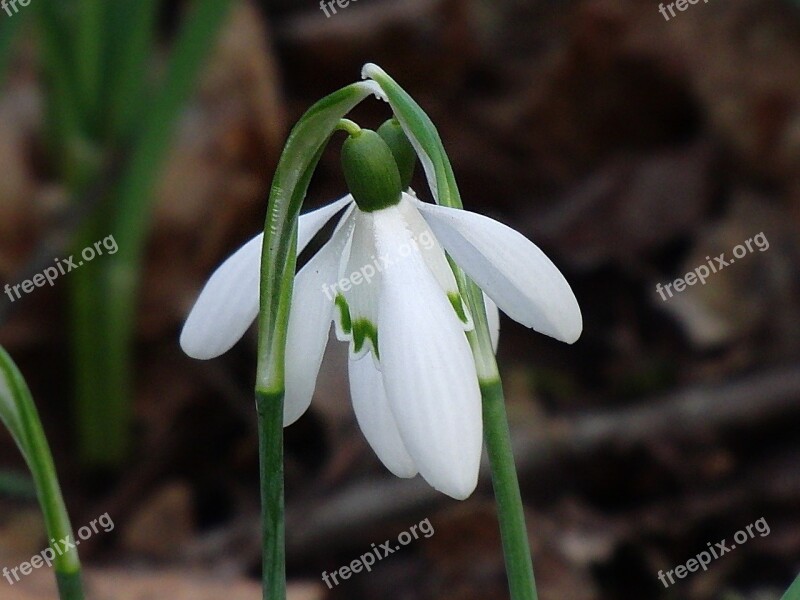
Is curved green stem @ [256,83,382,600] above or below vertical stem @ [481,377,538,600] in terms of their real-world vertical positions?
above

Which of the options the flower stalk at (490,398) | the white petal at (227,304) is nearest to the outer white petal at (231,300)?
the white petal at (227,304)

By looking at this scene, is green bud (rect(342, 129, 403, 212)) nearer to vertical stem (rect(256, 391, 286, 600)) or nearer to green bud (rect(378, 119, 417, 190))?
green bud (rect(378, 119, 417, 190))

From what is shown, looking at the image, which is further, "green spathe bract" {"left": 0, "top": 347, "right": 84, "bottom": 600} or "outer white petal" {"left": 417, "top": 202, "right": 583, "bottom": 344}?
"green spathe bract" {"left": 0, "top": 347, "right": 84, "bottom": 600}

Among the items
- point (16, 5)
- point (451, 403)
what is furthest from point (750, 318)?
point (451, 403)

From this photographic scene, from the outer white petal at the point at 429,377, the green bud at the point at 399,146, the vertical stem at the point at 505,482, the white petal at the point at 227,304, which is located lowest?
the vertical stem at the point at 505,482

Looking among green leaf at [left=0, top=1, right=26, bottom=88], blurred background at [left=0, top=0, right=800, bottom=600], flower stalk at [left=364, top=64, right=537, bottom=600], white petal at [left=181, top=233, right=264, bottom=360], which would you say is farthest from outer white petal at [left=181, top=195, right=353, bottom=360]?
green leaf at [left=0, top=1, right=26, bottom=88]

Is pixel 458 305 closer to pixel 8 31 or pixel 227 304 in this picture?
pixel 227 304

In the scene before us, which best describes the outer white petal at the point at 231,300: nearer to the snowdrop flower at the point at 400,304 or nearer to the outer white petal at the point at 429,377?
the snowdrop flower at the point at 400,304
